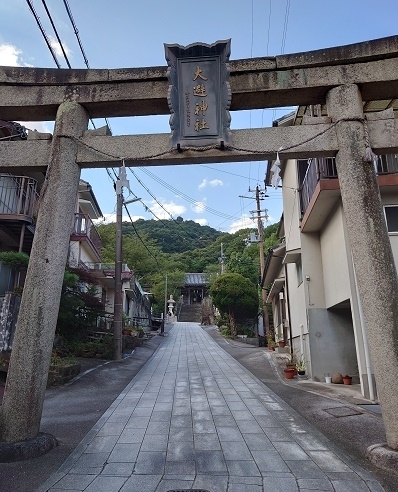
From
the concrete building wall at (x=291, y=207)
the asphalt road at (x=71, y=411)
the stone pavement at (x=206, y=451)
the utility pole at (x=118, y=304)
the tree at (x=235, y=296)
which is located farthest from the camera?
the tree at (x=235, y=296)

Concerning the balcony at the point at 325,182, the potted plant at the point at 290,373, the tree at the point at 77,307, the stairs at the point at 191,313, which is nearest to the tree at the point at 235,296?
the tree at the point at 77,307

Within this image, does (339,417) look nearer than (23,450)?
No

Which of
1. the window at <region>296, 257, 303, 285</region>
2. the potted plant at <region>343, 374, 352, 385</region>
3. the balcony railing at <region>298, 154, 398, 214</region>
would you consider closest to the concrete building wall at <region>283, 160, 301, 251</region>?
the window at <region>296, 257, 303, 285</region>

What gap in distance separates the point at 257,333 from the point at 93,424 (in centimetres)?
2491

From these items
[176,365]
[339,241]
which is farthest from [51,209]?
[176,365]

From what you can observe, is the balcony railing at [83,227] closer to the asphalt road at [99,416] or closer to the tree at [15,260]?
the tree at [15,260]

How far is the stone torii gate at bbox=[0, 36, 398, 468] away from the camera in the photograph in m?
5.04

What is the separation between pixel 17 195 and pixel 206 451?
13.2m

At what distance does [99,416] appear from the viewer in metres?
7.18

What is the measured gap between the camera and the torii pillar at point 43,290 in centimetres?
496

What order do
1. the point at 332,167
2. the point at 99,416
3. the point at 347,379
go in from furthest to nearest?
the point at 347,379, the point at 332,167, the point at 99,416

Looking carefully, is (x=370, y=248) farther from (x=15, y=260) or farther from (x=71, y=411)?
(x=15, y=260)

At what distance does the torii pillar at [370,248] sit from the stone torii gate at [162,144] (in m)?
0.02

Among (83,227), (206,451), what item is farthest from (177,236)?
(206,451)
